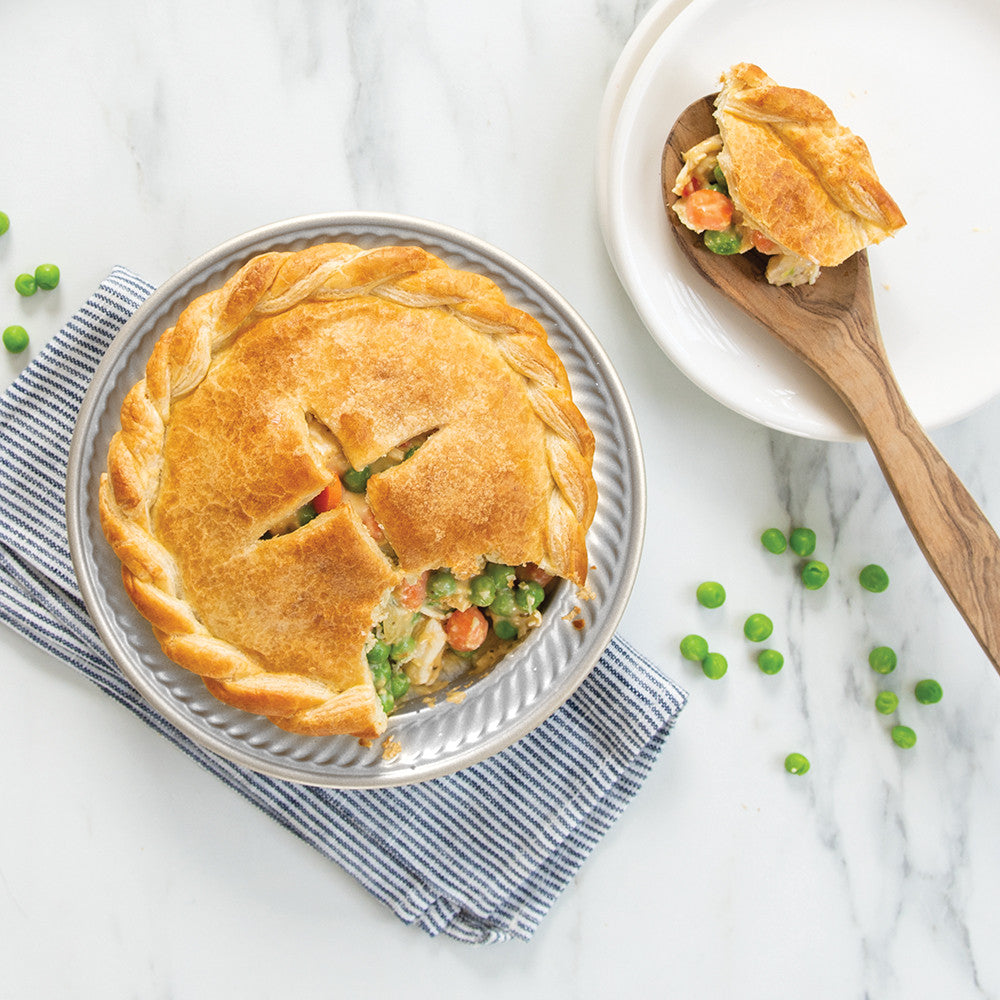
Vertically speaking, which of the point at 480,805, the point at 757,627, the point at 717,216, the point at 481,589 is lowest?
the point at 480,805

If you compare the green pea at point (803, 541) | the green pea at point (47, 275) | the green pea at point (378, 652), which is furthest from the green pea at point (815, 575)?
the green pea at point (47, 275)

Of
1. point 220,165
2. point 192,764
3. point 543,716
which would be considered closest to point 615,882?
point 543,716

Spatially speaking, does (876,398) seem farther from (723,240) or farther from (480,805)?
(480,805)

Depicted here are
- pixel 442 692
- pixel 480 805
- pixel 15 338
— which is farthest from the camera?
pixel 480 805

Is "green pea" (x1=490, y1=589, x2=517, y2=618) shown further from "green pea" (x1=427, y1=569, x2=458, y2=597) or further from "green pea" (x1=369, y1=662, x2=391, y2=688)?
"green pea" (x1=369, y1=662, x2=391, y2=688)

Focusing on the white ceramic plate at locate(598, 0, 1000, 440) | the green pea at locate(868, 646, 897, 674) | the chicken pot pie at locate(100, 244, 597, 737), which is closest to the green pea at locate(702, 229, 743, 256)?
the white ceramic plate at locate(598, 0, 1000, 440)

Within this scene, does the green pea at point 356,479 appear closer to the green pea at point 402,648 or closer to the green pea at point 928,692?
the green pea at point 402,648

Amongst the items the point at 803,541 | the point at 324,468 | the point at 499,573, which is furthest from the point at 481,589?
the point at 803,541
